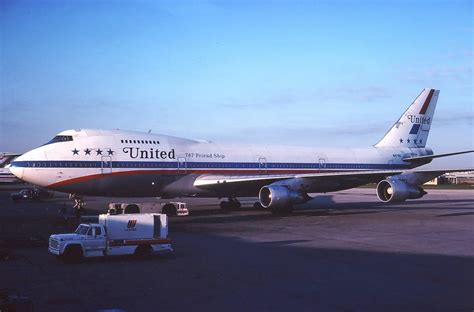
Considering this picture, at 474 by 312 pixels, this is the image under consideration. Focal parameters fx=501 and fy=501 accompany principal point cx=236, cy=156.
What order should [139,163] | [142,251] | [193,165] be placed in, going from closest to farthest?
[142,251], [139,163], [193,165]

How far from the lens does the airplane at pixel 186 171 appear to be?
28641 millimetres

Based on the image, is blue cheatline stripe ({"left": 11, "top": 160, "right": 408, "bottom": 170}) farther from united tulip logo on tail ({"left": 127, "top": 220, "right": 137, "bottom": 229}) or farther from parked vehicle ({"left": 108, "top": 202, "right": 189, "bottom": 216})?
Result: united tulip logo on tail ({"left": 127, "top": 220, "right": 137, "bottom": 229})

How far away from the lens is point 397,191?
29406 millimetres

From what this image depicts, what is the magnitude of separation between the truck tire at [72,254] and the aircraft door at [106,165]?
14401 mm

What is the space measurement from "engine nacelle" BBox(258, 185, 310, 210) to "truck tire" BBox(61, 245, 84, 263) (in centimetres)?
1593

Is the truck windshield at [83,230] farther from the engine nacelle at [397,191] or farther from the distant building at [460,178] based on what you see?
the distant building at [460,178]

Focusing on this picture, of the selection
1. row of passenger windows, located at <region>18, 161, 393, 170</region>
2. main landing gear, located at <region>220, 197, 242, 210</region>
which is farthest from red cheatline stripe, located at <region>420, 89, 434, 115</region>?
main landing gear, located at <region>220, 197, 242, 210</region>

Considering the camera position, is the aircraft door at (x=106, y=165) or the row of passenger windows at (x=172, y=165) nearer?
the row of passenger windows at (x=172, y=165)

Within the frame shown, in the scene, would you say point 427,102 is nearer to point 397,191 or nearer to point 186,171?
point 397,191

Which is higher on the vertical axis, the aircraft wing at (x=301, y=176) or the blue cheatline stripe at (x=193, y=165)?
the blue cheatline stripe at (x=193, y=165)

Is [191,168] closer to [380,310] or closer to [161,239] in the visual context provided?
[161,239]

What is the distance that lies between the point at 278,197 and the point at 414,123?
19268 mm

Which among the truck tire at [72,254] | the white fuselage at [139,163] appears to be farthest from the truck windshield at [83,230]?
the white fuselage at [139,163]

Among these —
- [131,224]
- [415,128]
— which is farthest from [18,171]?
[415,128]
